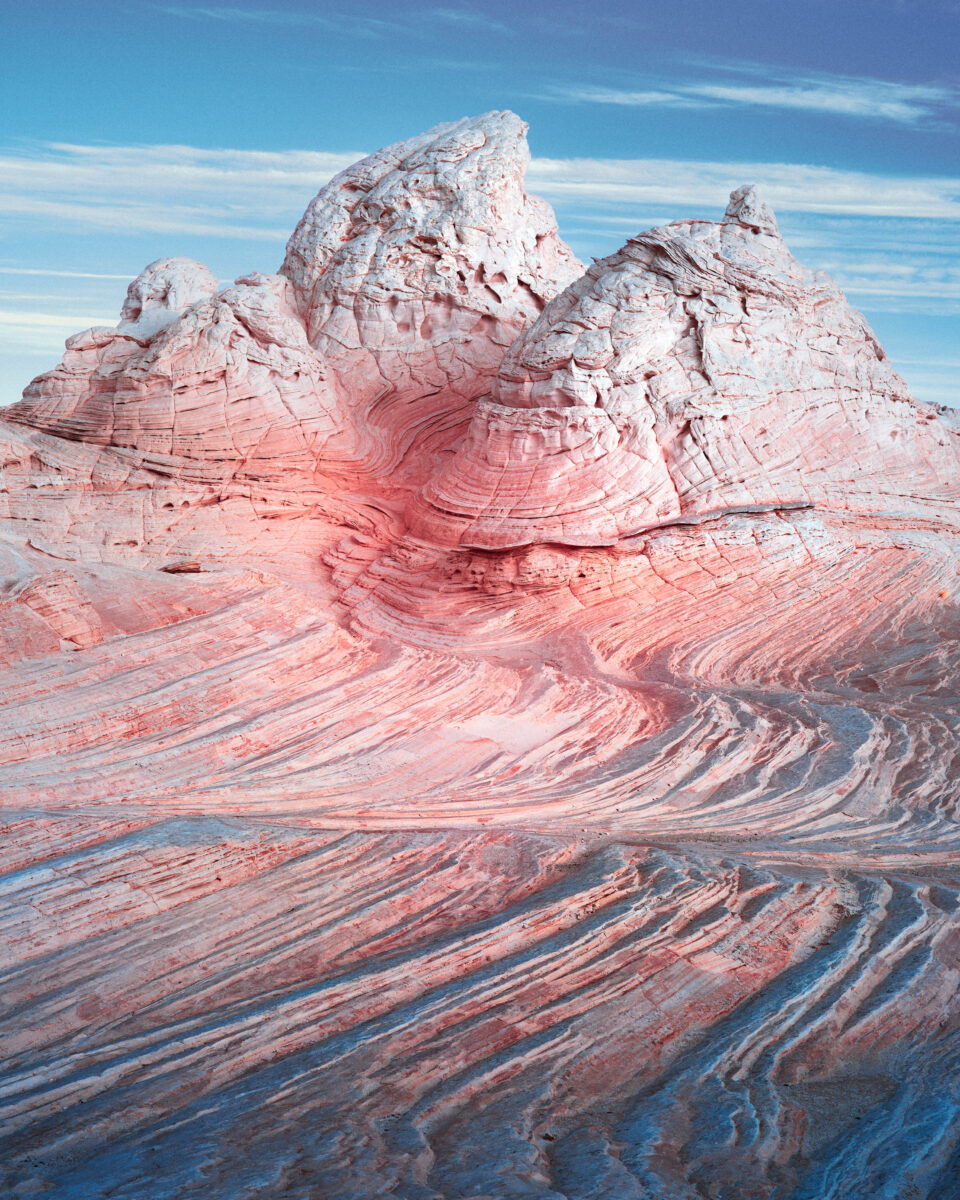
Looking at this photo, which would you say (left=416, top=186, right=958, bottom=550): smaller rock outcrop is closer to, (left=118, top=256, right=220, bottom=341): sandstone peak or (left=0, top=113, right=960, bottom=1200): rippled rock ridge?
(left=0, top=113, right=960, bottom=1200): rippled rock ridge

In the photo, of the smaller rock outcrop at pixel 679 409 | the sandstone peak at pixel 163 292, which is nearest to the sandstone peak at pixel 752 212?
the smaller rock outcrop at pixel 679 409

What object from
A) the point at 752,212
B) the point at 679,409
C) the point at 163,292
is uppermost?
the point at 752,212

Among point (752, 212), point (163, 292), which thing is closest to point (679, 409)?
point (752, 212)

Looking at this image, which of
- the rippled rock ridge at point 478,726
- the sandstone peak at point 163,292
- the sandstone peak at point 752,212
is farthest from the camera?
the sandstone peak at point 163,292

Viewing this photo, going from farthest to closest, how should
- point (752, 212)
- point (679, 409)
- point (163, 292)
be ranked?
point (163, 292) → point (752, 212) → point (679, 409)

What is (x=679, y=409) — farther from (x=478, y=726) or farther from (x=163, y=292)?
(x=163, y=292)

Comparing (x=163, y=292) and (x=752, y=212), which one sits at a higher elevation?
(x=752, y=212)

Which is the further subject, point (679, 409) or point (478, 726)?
point (679, 409)

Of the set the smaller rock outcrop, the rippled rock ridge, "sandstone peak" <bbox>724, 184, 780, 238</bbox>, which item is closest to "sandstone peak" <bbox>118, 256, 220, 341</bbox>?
the rippled rock ridge

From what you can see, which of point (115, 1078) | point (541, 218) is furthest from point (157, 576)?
point (541, 218)

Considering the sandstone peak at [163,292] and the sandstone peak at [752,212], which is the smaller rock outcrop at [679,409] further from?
the sandstone peak at [163,292]
